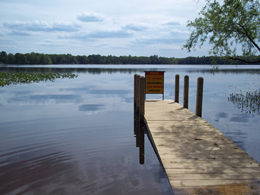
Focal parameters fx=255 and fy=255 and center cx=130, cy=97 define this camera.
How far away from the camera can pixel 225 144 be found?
6605 mm

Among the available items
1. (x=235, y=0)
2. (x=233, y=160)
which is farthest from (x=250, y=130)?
(x=235, y=0)

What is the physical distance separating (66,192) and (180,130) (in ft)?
13.7

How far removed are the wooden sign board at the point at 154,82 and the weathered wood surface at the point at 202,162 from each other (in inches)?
227

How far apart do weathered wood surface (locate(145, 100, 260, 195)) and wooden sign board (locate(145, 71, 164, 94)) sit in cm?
577

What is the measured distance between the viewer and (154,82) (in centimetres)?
1434

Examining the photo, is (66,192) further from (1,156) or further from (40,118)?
(40,118)

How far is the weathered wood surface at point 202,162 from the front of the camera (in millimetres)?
4352

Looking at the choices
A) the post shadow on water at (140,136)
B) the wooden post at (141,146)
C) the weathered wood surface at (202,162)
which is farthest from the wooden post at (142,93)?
the weathered wood surface at (202,162)

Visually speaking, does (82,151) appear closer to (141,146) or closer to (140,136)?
(141,146)

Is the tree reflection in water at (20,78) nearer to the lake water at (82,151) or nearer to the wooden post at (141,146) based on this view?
A: the lake water at (82,151)

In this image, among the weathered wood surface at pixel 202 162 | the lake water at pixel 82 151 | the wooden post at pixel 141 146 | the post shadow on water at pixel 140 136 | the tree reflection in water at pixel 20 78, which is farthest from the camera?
the tree reflection in water at pixel 20 78

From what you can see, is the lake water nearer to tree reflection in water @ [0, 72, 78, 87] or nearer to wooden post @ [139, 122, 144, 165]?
wooden post @ [139, 122, 144, 165]

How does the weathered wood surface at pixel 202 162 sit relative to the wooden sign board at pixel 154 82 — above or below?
below

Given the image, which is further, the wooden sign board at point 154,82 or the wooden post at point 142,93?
the wooden sign board at point 154,82
